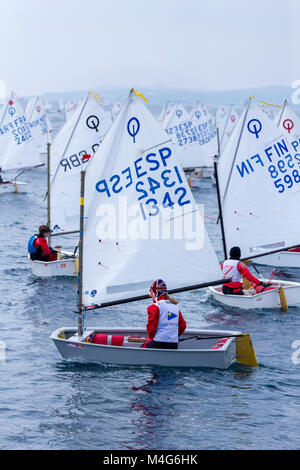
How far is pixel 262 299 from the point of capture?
2145 cm

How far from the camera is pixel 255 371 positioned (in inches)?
651

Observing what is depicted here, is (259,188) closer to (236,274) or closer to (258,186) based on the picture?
(258,186)

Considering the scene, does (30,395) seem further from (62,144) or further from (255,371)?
(62,144)

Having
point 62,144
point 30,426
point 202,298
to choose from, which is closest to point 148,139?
point 30,426

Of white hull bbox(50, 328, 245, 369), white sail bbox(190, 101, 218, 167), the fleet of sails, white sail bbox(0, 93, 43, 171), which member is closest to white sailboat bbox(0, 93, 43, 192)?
white sail bbox(0, 93, 43, 171)

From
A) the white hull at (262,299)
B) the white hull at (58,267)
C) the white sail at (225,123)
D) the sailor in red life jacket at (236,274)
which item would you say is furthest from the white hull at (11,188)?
the sailor in red life jacket at (236,274)

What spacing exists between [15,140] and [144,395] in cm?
3219

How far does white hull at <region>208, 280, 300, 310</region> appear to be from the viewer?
842 inches

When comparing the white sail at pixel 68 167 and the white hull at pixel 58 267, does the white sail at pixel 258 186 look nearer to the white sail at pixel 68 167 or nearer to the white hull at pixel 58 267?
the white hull at pixel 58 267

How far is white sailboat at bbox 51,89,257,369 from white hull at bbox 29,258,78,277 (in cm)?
806

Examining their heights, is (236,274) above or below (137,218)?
below

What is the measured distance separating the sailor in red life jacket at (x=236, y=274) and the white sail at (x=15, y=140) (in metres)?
26.1

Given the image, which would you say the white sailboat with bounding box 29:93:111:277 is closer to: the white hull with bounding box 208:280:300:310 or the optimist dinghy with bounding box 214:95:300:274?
the optimist dinghy with bounding box 214:95:300:274

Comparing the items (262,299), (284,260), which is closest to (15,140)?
(284,260)
